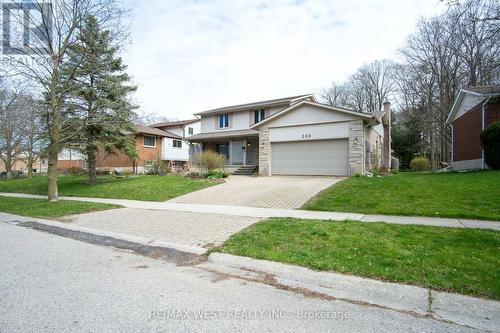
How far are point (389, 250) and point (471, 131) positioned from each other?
19017mm

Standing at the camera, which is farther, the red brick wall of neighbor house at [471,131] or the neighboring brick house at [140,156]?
the neighboring brick house at [140,156]

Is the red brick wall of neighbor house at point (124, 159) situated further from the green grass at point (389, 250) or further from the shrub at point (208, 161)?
the green grass at point (389, 250)

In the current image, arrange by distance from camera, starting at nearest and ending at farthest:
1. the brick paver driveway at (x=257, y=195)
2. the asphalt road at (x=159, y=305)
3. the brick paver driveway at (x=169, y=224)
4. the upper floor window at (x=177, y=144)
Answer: the asphalt road at (x=159, y=305) < the brick paver driveway at (x=169, y=224) < the brick paver driveway at (x=257, y=195) < the upper floor window at (x=177, y=144)

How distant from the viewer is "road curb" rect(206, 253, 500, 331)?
10.5ft

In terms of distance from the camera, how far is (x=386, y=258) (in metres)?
4.56

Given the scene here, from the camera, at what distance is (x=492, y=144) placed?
1519 cm

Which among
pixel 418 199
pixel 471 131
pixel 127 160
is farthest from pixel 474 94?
pixel 127 160

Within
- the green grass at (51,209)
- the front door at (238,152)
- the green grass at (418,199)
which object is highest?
the front door at (238,152)

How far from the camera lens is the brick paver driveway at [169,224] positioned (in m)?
6.45

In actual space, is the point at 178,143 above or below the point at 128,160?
above

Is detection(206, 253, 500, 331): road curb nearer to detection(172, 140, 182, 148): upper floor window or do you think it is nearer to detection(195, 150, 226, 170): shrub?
detection(195, 150, 226, 170): shrub

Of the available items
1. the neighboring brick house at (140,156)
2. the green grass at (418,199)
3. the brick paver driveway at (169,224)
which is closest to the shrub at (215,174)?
the brick paver driveway at (169,224)

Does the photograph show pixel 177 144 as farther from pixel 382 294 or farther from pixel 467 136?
pixel 382 294

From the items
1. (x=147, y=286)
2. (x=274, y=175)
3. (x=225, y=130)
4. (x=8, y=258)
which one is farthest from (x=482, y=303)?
(x=225, y=130)
